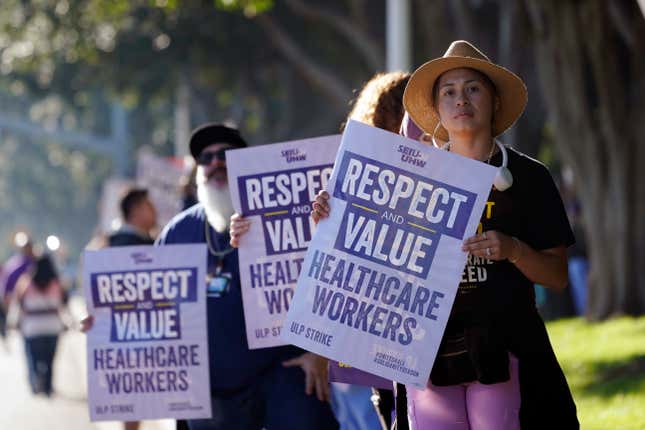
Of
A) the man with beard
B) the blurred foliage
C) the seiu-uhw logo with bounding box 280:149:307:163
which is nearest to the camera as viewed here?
the seiu-uhw logo with bounding box 280:149:307:163

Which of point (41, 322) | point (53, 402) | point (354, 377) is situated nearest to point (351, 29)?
point (41, 322)

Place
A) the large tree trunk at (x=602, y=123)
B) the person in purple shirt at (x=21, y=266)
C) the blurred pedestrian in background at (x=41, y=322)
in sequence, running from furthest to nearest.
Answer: the person in purple shirt at (x=21, y=266) → the blurred pedestrian in background at (x=41, y=322) → the large tree trunk at (x=602, y=123)

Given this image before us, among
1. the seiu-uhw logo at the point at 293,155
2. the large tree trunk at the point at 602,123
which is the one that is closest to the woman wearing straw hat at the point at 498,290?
the seiu-uhw logo at the point at 293,155

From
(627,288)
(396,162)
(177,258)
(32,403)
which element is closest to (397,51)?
(627,288)

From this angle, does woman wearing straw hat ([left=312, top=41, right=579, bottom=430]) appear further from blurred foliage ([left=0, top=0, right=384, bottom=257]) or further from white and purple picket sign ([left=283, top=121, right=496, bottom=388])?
blurred foliage ([left=0, top=0, right=384, bottom=257])

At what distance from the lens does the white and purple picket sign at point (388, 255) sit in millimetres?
4395

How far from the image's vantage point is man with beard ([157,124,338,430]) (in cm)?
586

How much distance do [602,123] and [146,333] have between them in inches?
374

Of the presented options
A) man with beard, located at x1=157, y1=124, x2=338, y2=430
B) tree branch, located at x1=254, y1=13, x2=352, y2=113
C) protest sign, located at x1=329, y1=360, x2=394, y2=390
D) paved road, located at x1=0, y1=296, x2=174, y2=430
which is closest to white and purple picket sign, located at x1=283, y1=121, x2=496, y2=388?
protest sign, located at x1=329, y1=360, x2=394, y2=390

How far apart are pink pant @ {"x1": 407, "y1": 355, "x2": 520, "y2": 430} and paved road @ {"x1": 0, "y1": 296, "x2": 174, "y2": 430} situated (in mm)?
5566

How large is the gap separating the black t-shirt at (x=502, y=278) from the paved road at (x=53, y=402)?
18.6ft

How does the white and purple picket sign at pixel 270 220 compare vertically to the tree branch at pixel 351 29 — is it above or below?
below

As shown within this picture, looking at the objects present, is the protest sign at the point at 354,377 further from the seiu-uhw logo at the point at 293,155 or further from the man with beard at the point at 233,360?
the seiu-uhw logo at the point at 293,155

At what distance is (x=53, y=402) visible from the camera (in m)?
14.2
